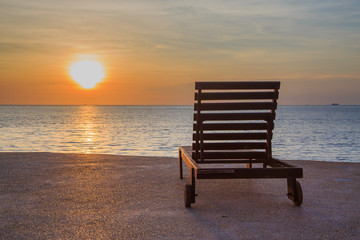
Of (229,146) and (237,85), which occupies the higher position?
(237,85)

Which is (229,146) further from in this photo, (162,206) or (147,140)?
(147,140)

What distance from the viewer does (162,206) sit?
Answer: 5.23 m

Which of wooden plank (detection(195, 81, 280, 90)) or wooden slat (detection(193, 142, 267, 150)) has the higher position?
wooden plank (detection(195, 81, 280, 90))

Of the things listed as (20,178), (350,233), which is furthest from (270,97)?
(20,178)

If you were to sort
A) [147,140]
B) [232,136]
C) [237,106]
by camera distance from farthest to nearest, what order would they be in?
[147,140]
[232,136]
[237,106]

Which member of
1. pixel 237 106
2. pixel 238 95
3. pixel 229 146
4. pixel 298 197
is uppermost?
pixel 238 95

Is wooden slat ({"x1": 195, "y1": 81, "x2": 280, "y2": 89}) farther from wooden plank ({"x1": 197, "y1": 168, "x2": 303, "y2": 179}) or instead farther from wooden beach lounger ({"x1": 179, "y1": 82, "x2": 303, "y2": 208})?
wooden plank ({"x1": 197, "y1": 168, "x2": 303, "y2": 179})

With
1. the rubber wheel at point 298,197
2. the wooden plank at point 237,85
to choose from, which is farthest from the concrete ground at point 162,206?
the wooden plank at point 237,85

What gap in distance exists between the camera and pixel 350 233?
4094 millimetres

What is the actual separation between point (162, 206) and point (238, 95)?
75.9 inches

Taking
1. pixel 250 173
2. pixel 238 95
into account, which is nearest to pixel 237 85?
pixel 238 95

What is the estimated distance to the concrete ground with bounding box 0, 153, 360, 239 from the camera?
4.16m

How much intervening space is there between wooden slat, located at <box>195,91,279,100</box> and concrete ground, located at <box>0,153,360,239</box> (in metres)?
1.47

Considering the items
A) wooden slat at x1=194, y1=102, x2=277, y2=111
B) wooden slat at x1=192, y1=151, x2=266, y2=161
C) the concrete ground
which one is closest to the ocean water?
the concrete ground
